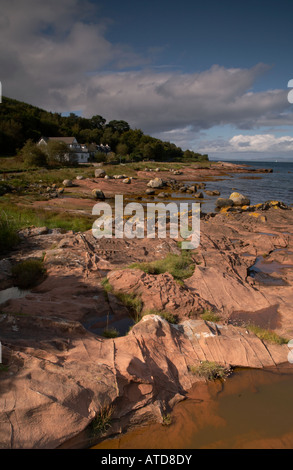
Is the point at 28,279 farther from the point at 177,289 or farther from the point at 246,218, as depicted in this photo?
the point at 246,218

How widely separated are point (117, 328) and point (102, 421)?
281 centimetres

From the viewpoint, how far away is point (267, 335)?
6.62 meters

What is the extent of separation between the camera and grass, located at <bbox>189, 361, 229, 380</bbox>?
546 centimetres

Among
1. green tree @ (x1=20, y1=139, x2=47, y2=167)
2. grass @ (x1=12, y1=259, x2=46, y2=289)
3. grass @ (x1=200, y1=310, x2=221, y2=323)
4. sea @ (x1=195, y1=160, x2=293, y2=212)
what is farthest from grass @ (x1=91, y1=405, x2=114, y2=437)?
green tree @ (x1=20, y1=139, x2=47, y2=167)

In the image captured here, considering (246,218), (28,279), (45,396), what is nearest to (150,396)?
(45,396)

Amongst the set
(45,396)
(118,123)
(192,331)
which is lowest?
(192,331)

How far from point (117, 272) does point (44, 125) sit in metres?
78.1

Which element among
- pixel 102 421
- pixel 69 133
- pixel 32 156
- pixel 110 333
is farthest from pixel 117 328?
pixel 69 133

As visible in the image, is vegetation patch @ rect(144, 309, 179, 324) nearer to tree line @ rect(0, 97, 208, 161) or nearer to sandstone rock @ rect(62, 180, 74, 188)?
sandstone rock @ rect(62, 180, 74, 188)

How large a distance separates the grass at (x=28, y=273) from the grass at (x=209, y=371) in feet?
19.1

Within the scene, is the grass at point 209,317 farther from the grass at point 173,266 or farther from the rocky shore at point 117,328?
the grass at point 173,266

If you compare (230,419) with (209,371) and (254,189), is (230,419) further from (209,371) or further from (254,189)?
(254,189)

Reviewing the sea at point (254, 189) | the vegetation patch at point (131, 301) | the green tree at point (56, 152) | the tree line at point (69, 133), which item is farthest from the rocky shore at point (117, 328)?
the tree line at point (69, 133)

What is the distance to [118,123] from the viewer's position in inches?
4520
